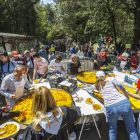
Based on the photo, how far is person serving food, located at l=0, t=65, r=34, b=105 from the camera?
9.14 feet

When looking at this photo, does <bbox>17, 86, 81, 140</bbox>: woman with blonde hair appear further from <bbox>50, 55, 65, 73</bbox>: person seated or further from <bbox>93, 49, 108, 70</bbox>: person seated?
<bbox>93, 49, 108, 70</bbox>: person seated

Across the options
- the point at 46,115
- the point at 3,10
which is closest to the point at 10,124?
the point at 46,115

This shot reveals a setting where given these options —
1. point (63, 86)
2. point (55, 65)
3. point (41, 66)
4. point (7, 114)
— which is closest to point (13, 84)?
point (7, 114)

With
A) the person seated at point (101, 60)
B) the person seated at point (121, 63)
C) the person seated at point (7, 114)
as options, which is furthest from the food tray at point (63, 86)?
the person seated at point (121, 63)

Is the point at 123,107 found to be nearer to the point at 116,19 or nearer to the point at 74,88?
the point at 74,88

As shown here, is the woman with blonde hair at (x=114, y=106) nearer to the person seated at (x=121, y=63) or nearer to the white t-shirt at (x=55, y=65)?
the white t-shirt at (x=55, y=65)

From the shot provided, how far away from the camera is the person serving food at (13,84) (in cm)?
279

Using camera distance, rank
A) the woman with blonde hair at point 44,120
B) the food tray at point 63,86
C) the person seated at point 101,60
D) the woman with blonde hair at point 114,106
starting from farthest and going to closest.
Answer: the person seated at point 101,60
the food tray at point 63,86
the woman with blonde hair at point 114,106
the woman with blonde hair at point 44,120

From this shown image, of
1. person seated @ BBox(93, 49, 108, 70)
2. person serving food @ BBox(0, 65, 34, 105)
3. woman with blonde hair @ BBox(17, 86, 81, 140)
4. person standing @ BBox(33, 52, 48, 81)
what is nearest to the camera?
woman with blonde hair @ BBox(17, 86, 81, 140)

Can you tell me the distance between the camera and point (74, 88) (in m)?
3.56

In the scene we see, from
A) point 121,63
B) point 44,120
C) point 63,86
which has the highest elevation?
point 121,63

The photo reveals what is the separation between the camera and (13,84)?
2.87 m

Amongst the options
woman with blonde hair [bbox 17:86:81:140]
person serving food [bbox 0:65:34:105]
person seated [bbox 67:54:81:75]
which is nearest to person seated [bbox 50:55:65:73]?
person seated [bbox 67:54:81:75]

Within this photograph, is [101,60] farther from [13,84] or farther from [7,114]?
[7,114]
